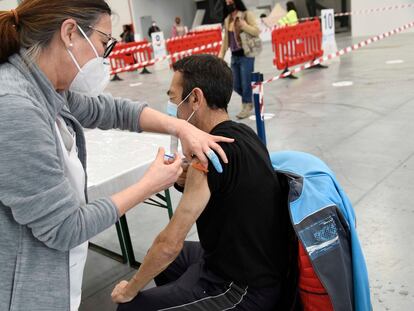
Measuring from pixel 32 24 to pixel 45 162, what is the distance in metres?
0.34

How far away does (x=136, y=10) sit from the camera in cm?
2061

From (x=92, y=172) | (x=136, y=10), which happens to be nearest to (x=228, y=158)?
(x=92, y=172)

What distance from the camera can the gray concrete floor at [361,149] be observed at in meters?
2.40

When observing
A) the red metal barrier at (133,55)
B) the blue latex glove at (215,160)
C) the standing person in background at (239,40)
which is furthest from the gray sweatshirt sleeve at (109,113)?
the red metal barrier at (133,55)

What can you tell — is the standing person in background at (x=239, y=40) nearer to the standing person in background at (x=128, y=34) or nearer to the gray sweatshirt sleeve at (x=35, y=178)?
the gray sweatshirt sleeve at (x=35, y=178)

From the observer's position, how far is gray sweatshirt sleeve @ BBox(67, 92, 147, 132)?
1577 millimetres

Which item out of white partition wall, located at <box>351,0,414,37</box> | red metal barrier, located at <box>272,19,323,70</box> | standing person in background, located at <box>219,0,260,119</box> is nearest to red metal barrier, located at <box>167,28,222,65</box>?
red metal barrier, located at <box>272,19,323,70</box>

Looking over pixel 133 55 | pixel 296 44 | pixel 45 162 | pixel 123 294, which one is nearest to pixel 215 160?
pixel 45 162

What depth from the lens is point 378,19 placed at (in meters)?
13.7

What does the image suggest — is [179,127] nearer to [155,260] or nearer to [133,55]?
[155,260]

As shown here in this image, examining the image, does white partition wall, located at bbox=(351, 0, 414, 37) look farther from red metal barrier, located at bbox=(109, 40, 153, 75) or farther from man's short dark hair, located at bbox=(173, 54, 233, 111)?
man's short dark hair, located at bbox=(173, 54, 233, 111)

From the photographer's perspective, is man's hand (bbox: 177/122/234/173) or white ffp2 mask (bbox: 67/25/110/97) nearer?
white ffp2 mask (bbox: 67/25/110/97)

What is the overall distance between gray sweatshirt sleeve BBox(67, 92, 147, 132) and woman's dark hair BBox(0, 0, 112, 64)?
0.53 metres

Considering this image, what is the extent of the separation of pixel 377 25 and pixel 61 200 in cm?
1478
